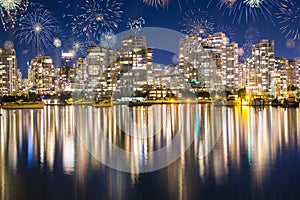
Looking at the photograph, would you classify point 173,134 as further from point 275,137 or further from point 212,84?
point 212,84

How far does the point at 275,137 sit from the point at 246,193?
10980 mm

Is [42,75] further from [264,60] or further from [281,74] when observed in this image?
[281,74]

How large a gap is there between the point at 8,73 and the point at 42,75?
36.1 feet

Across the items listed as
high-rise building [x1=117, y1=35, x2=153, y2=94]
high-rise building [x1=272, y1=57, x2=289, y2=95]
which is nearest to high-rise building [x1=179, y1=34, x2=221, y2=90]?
high-rise building [x1=117, y1=35, x2=153, y2=94]

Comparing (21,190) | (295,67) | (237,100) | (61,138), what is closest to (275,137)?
(61,138)

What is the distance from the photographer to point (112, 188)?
32.1 feet

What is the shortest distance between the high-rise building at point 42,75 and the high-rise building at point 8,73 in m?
6.30

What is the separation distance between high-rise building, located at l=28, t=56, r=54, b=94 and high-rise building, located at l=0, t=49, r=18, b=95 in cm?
630

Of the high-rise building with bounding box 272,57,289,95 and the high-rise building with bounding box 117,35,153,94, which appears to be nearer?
the high-rise building with bounding box 117,35,153,94

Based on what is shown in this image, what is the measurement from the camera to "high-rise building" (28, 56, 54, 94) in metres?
145

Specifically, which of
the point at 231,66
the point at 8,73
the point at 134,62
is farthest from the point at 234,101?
the point at 8,73

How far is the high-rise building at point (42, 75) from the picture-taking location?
144625 mm

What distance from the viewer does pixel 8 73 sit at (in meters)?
139

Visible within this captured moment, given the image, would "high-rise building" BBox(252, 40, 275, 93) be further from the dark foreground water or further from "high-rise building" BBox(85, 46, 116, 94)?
the dark foreground water
